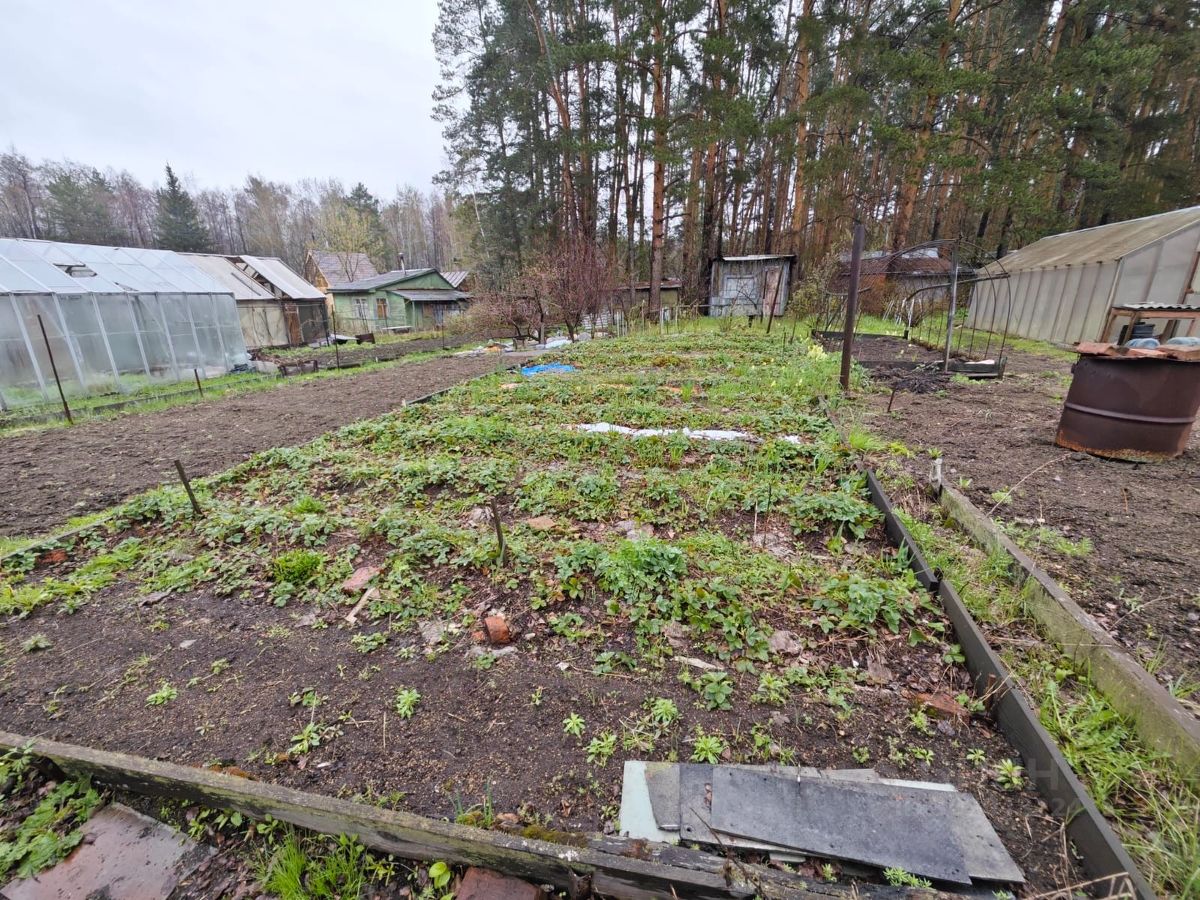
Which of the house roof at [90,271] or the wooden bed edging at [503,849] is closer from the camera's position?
the wooden bed edging at [503,849]

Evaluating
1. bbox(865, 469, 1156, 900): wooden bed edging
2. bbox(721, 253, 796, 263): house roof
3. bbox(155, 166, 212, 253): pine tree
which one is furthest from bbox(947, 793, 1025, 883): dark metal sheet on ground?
bbox(155, 166, 212, 253): pine tree

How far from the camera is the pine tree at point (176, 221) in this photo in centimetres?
3334

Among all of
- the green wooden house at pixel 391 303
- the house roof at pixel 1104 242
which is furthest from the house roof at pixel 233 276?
the house roof at pixel 1104 242

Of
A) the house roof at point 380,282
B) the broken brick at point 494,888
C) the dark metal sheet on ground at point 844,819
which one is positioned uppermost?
the house roof at point 380,282

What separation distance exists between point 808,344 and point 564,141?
1144cm

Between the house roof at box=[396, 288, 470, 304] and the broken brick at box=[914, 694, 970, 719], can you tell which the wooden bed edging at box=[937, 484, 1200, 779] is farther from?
the house roof at box=[396, 288, 470, 304]

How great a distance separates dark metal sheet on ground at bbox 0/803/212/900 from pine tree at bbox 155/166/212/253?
147ft

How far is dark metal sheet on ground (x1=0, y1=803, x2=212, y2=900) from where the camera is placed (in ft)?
4.78

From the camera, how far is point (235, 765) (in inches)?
69.2

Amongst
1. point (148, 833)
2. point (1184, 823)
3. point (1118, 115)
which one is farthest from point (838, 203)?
point (148, 833)

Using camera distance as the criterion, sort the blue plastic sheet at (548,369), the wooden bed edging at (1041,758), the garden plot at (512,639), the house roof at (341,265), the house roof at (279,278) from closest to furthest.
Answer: the wooden bed edging at (1041,758) < the garden plot at (512,639) < the blue plastic sheet at (548,369) < the house roof at (279,278) < the house roof at (341,265)

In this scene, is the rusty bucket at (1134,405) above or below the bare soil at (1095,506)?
above

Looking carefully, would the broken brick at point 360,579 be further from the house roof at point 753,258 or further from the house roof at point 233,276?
the house roof at point 233,276

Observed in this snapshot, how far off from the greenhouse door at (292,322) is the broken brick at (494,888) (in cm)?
2324
